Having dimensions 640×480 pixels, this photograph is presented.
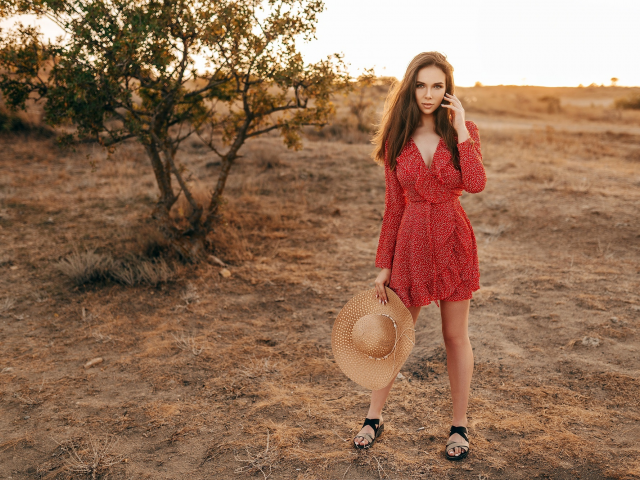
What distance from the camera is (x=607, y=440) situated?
2.88 m

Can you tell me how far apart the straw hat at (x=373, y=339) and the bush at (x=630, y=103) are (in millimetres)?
29261

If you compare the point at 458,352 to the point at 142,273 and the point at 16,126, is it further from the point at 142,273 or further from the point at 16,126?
the point at 16,126

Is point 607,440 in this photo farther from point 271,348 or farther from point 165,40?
point 165,40

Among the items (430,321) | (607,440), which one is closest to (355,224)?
(430,321)

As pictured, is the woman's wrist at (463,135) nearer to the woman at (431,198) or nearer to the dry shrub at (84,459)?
the woman at (431,198)

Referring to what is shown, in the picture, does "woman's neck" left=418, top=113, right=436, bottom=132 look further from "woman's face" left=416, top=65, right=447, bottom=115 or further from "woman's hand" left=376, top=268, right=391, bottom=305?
"woman's hand" left=376, top=268, right=391, bottom=305

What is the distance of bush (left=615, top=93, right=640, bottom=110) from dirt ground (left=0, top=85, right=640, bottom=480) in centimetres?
2123

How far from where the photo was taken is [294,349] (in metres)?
4.32

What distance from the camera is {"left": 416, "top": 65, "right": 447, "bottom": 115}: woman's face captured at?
2.47 m

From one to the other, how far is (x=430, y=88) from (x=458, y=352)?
1.40 meters

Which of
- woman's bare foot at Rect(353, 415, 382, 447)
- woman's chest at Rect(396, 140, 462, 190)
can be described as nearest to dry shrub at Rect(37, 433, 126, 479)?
woman's bare foot at Rect(353, 415, 382, 447)

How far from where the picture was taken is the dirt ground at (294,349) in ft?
9.48

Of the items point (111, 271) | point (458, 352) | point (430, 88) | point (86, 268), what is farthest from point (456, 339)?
point (86, 268)

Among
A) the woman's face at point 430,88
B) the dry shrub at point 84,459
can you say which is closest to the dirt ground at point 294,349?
the dry shrub at point 84,459
